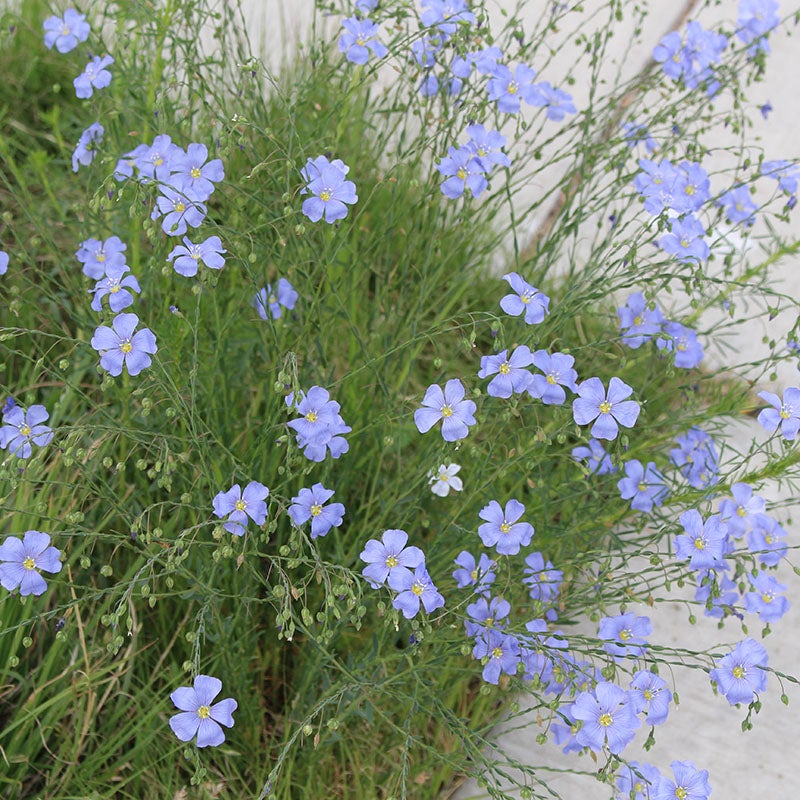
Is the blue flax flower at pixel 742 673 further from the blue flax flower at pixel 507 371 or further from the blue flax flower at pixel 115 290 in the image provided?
the blue flax flower at pixel 115 290

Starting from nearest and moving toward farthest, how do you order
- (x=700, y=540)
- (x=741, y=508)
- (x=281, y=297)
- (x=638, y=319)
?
1. (x=700, y=540)
2. (x=741, y=508)
3. (x=281, y=297)
4. (x=638, y=319)

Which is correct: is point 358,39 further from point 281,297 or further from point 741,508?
point 741,508

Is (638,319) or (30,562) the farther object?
(638,319)

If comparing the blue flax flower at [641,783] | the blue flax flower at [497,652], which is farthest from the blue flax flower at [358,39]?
the blue flax flower at [641,783]

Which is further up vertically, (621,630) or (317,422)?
(317,422)

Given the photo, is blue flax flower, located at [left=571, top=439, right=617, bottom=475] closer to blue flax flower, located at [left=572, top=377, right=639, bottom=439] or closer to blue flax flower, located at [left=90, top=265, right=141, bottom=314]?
blue flax flower, located at [left=572, top=377, right=639, bottom=439]

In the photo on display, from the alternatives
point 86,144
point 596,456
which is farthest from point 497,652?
point 86,144

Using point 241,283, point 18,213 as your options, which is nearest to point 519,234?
point 241,283

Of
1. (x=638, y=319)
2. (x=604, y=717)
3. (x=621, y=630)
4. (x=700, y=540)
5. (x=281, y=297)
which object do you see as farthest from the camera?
(x=638, y=319)
